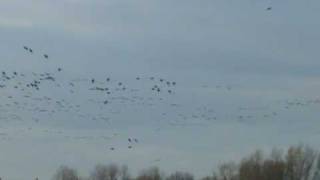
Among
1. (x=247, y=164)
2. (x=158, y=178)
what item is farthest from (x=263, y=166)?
(x=158, y=178)

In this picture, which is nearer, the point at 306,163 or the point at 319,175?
the point at 319,175

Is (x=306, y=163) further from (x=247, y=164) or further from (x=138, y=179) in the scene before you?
(x=138, y=179)

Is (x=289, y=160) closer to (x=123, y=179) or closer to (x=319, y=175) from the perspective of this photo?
(x=123, y=179)

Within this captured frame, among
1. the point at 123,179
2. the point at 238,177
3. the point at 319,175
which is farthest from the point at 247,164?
the point at 319,175

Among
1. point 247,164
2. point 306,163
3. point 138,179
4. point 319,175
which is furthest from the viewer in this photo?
point 138,179

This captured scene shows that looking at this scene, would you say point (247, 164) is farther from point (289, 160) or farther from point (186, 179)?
point (186, 179)

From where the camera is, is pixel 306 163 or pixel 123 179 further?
pixel 123 179

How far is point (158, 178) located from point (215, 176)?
1531 cm

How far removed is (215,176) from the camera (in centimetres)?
18762

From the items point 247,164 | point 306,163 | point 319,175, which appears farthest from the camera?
point 247,164

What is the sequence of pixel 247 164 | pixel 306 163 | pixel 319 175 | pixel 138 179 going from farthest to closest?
pixel 138 179, pixel 247 164, pixel 306 163, pixel 319 175

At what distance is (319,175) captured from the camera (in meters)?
117

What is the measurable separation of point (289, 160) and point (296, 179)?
4.99m

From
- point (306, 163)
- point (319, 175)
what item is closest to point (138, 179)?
point (306, 163)
